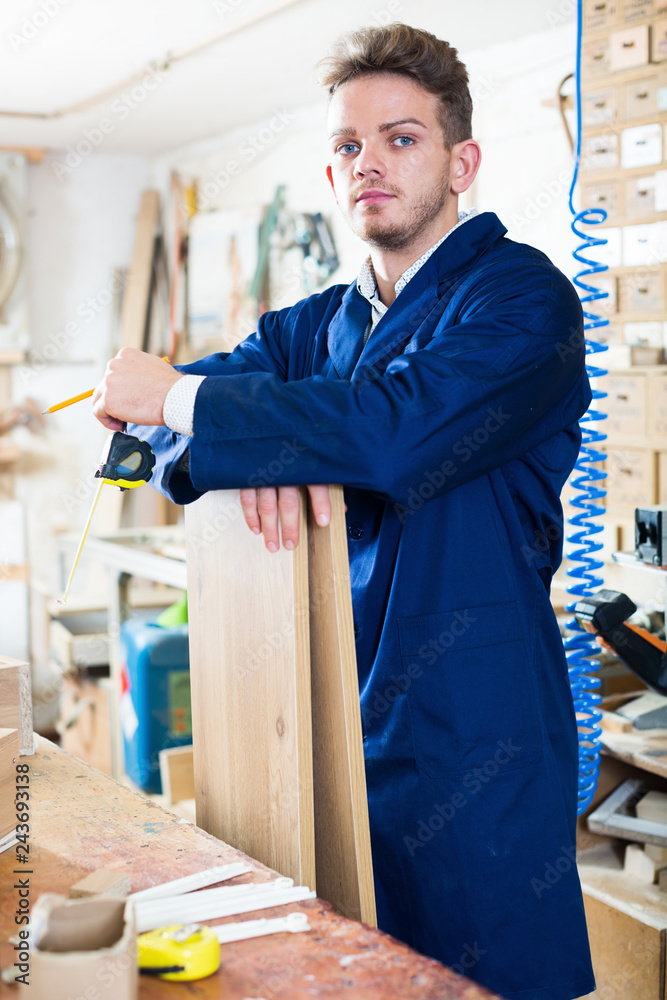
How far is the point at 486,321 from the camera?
3.94 ft

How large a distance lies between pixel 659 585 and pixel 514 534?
4.85 ft

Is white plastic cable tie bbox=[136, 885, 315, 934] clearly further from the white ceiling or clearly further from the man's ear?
the white ceiling

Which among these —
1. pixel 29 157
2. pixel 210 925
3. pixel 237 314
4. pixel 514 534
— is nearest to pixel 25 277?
pixel 29 157

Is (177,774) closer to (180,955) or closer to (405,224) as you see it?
(405,224)

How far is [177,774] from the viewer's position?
3225mm

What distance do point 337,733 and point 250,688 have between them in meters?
0.14

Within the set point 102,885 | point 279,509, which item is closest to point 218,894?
point 102,885

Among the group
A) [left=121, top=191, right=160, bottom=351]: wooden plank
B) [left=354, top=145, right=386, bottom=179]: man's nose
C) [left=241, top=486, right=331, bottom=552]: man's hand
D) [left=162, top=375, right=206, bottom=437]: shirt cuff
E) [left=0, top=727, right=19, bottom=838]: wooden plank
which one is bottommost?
[left=0, top=727, right=19, bottom=838]: wooden plank

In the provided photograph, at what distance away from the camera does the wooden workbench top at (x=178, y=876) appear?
83 centimetres

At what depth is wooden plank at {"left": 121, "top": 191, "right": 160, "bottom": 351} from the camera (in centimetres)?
523

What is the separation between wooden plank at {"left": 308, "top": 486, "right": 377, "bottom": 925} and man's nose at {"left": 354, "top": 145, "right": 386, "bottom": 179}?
54 centimetres

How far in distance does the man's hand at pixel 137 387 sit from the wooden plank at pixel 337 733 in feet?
0.76

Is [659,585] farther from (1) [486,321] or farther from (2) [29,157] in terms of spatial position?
(2) [29,157]

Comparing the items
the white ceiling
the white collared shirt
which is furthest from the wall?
the white collared shirt
